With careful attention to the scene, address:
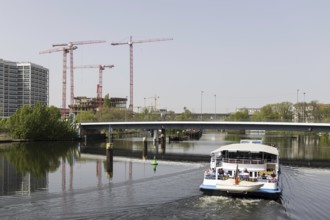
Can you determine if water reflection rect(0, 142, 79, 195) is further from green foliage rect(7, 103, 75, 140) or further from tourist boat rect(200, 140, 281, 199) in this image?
green foliage rect(7, 103, 75, 140)

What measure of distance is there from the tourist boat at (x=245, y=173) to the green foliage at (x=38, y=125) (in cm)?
9121

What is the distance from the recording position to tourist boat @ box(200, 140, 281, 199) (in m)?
34.7

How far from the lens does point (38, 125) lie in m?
123

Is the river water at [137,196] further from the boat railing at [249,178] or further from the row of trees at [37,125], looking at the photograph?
the row of trees at [37,125]

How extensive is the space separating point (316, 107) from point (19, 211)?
611 ft

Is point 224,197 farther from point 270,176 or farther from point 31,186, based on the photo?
point 31,186

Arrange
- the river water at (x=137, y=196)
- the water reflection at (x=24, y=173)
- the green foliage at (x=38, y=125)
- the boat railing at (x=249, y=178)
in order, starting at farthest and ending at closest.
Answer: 1. the green foliage at (x=38, y=125)
2. the water reflection at (x=24, y=173)
3. the boat railing at (x=249, y=178)
4. the river water at (x=137, y=196)

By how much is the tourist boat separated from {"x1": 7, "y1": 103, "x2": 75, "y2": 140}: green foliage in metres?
91.2

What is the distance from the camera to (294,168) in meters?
63.0

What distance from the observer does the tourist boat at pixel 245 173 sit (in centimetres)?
3472

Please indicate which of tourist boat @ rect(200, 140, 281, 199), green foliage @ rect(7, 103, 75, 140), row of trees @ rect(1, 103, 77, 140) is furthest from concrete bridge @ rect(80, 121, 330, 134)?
tourist boat @ rect(200, 140, 281, 199)

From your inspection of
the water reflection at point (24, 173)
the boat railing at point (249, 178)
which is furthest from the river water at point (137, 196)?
the boat railing at point (249, 178)

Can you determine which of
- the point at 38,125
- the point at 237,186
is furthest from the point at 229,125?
the point at 237,186

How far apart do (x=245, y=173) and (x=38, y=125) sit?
3888 inches
